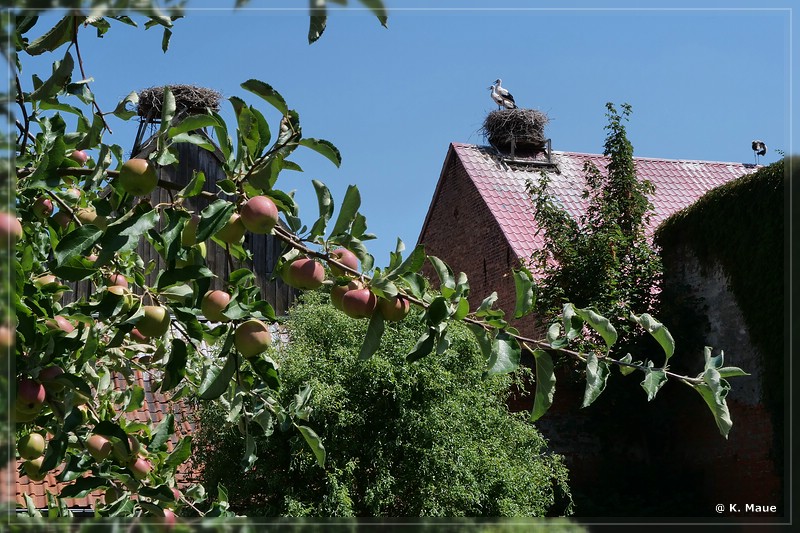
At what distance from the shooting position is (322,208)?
1311 millimetres

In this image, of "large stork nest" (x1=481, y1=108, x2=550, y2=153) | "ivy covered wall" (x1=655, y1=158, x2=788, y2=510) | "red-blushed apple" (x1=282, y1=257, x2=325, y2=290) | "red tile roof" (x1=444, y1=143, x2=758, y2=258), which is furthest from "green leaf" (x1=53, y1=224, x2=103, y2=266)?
"large stork nest" (x1=481, y1=108, x2=550, y2=153)

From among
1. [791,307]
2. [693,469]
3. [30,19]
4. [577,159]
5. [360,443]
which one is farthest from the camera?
[577,159]

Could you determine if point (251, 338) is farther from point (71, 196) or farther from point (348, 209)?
point (71, 196)

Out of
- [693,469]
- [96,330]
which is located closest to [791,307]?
[96,330]

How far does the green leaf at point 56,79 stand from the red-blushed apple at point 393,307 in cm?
70

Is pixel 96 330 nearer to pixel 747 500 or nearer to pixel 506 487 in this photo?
pixel 506 487

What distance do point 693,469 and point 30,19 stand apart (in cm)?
928

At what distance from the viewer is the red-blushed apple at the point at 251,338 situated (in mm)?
1271

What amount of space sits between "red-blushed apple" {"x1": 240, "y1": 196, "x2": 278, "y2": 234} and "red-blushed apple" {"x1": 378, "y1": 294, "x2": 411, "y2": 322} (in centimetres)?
19

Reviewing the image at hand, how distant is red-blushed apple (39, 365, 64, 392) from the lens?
1469 mm

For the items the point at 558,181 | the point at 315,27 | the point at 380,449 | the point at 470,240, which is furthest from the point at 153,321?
the point at 558,181

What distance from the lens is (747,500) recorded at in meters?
8.88

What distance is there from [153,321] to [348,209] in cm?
36

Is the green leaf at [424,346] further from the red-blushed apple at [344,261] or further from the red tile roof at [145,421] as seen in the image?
the red tile roof at [145,421]
